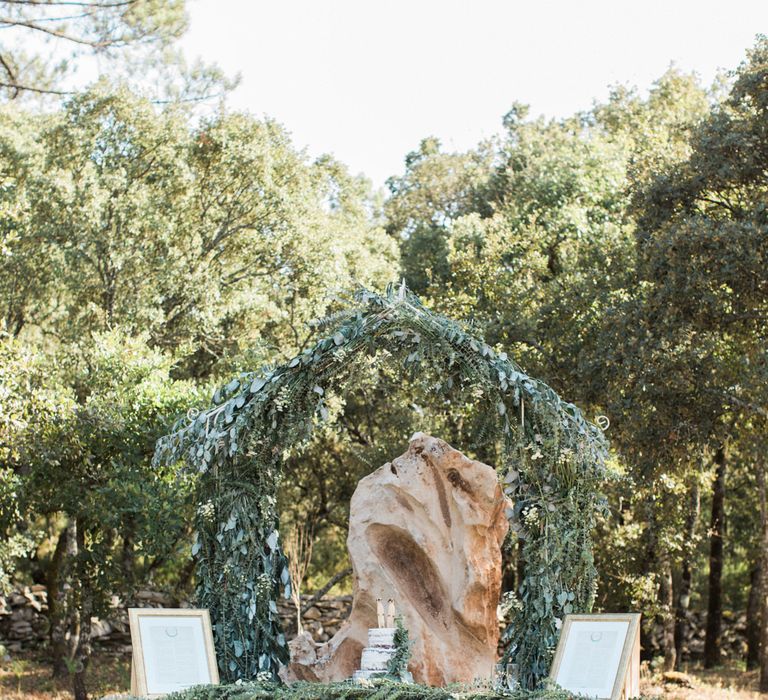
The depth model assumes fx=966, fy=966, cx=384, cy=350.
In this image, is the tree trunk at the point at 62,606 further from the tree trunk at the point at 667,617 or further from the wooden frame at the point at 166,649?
the tree trunk at the point at 667,617

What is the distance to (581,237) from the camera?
48.3ft

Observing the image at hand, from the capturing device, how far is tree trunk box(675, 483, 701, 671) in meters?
14.1

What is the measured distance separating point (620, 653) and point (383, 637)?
1.89 metres

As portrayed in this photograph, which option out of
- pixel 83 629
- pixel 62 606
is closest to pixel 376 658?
pixel 83 629

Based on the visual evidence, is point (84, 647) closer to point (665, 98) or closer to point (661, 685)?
point (661, 685)

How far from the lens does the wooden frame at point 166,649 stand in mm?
6086

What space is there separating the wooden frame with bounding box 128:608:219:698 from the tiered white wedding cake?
1.14 meters

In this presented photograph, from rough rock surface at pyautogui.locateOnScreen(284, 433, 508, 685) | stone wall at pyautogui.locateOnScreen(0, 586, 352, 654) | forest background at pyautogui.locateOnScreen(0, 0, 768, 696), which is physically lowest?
stone wall at pyautogui.locateOnScreen(0, 586, 352, 654)

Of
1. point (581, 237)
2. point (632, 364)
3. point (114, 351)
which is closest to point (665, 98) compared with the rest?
point (581, 237)

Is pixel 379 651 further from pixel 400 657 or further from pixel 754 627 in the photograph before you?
pixel 754 627

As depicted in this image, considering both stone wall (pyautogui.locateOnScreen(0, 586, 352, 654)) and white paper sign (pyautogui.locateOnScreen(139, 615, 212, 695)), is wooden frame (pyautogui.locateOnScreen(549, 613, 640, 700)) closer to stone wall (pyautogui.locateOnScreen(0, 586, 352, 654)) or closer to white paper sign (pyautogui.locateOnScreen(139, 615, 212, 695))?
white paper sign (pyautogui.locateOnScreen(139, 615, 212, 695))

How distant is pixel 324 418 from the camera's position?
717cm

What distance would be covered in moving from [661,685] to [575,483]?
6.23 metres

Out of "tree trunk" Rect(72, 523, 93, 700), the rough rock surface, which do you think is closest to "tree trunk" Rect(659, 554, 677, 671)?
the rough rock surface
